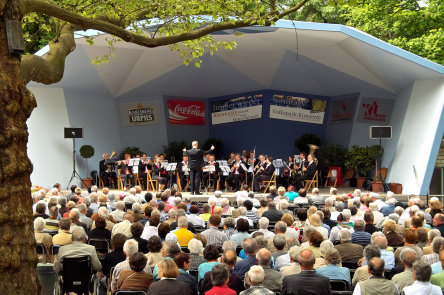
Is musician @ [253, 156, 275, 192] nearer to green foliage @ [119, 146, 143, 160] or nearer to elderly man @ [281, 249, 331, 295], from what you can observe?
green foliage @ [119, 146, 143, 160]

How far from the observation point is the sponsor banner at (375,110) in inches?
832

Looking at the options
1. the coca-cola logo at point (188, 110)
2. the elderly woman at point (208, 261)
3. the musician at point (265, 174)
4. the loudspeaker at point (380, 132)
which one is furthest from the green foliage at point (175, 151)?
the elderly woman at point (208, 261)

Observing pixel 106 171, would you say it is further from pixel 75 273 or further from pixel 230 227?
pixel 75 273

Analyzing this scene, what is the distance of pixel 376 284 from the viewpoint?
5.69 metres

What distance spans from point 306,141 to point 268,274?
17508 millimetres

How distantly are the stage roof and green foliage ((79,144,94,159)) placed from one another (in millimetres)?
2022

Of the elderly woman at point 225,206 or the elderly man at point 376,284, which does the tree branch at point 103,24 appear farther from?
the elderly man at point 376,284

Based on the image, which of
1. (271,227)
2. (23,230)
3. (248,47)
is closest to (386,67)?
(248,47)

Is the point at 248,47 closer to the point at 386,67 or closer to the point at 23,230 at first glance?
the point at 386,67

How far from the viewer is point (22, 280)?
16.4 feet

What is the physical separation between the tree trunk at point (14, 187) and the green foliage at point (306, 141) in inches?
735

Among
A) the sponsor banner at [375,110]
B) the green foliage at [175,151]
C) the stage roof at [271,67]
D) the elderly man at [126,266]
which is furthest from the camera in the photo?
the green foliage at [175,151]

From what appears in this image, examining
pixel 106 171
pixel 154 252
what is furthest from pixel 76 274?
pixel 106 171

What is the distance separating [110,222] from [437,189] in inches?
693
